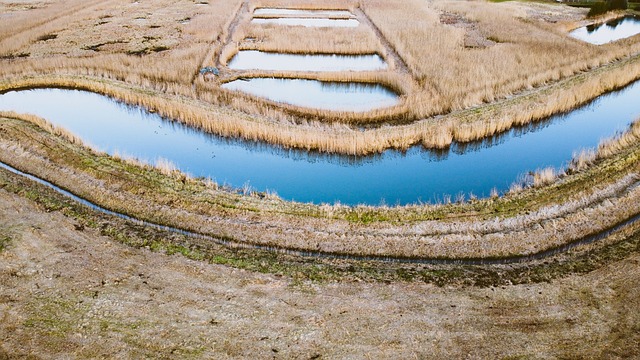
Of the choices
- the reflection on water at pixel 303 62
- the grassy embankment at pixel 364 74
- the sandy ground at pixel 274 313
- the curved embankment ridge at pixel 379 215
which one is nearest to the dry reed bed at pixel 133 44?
the grassy embankment at pixel 364 74

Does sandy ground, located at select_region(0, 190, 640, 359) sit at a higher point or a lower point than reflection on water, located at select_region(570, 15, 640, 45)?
lower

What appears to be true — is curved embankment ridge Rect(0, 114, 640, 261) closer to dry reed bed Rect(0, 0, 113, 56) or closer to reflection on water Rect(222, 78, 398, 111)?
reflection on water Rect(222, 78, 398, 111)

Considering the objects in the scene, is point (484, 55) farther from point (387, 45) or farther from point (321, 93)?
point (321, 93)

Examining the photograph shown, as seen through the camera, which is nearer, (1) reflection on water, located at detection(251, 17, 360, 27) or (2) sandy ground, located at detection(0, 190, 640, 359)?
(2) sandy ground, located at detection(0, 190, 640, 359)

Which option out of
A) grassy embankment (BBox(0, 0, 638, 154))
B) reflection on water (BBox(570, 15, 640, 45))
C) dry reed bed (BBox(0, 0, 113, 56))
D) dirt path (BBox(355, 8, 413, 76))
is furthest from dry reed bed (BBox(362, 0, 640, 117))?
dry reed bed (BBox(0, 0, 113, 56))

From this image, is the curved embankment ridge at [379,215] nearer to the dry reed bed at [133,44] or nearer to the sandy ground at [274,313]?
the sandy ground at [274,313]

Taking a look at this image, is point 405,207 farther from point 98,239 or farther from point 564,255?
point 98,239

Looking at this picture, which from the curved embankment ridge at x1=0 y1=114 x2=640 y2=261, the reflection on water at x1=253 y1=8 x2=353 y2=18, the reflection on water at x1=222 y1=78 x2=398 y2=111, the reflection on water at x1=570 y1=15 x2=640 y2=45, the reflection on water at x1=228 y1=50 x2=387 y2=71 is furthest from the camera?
the reflection on water at x1=253 y1=8 x2=353 y2=18
